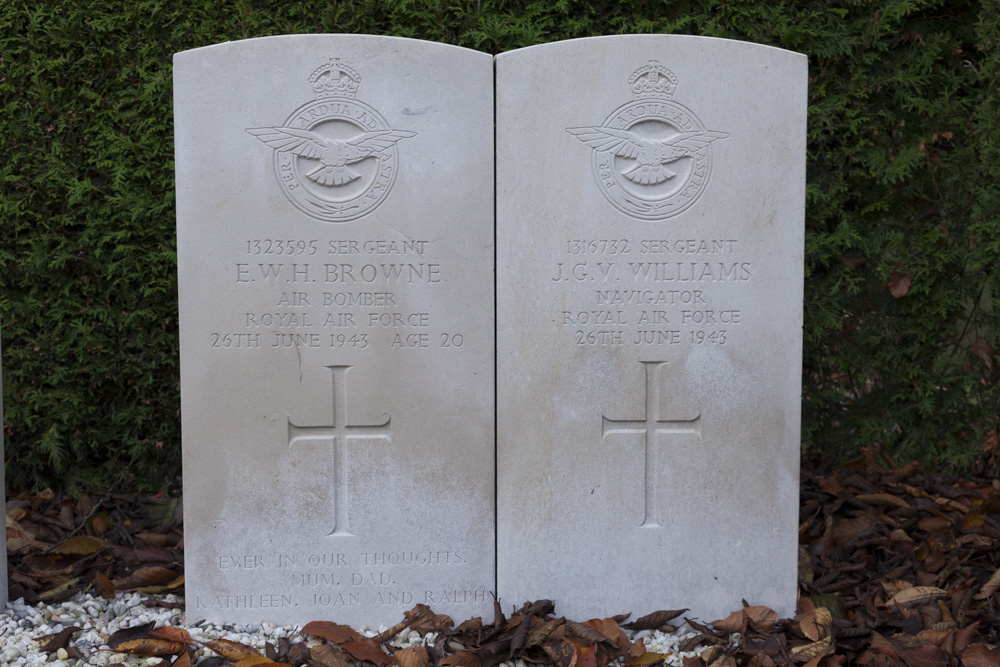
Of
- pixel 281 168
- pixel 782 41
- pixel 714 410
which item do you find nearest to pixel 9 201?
pixel 281 168

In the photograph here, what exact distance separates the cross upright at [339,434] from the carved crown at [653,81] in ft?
4.57

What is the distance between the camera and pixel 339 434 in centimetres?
318

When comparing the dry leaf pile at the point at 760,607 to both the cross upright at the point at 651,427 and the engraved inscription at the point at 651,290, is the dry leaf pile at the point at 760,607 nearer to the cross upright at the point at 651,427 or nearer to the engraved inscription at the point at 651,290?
the cross upright at the point at 651,427

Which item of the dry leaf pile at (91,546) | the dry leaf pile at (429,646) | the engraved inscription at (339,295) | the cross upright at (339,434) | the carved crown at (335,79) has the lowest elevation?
the dry leaf pile at (429,646)

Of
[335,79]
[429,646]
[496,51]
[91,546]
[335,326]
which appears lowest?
[429,646]

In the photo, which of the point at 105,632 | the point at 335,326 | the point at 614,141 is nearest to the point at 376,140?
the point at 335,326

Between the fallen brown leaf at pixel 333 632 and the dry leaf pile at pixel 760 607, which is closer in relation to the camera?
the dry leaf pile at pixel 760 607

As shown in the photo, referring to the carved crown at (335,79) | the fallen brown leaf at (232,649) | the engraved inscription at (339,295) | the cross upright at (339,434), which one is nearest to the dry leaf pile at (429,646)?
the fallen brown leaf at (232,649)

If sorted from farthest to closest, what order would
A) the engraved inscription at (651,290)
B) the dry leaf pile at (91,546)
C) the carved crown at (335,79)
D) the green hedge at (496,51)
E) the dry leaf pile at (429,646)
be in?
1. the green hedge at (496,51)
2. the dry leaf pile at (91,546)
3. the engraved inscription at (651,290)
4. the carved crown at (335,79)
5. the dry leaf pile at (429,646)

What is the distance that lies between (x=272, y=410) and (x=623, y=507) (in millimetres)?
1287

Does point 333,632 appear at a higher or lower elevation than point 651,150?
lower

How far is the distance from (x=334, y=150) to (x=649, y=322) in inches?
48.9

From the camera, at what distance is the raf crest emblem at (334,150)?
3.05m

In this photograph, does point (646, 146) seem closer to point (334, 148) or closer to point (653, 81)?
point (653, 81)
